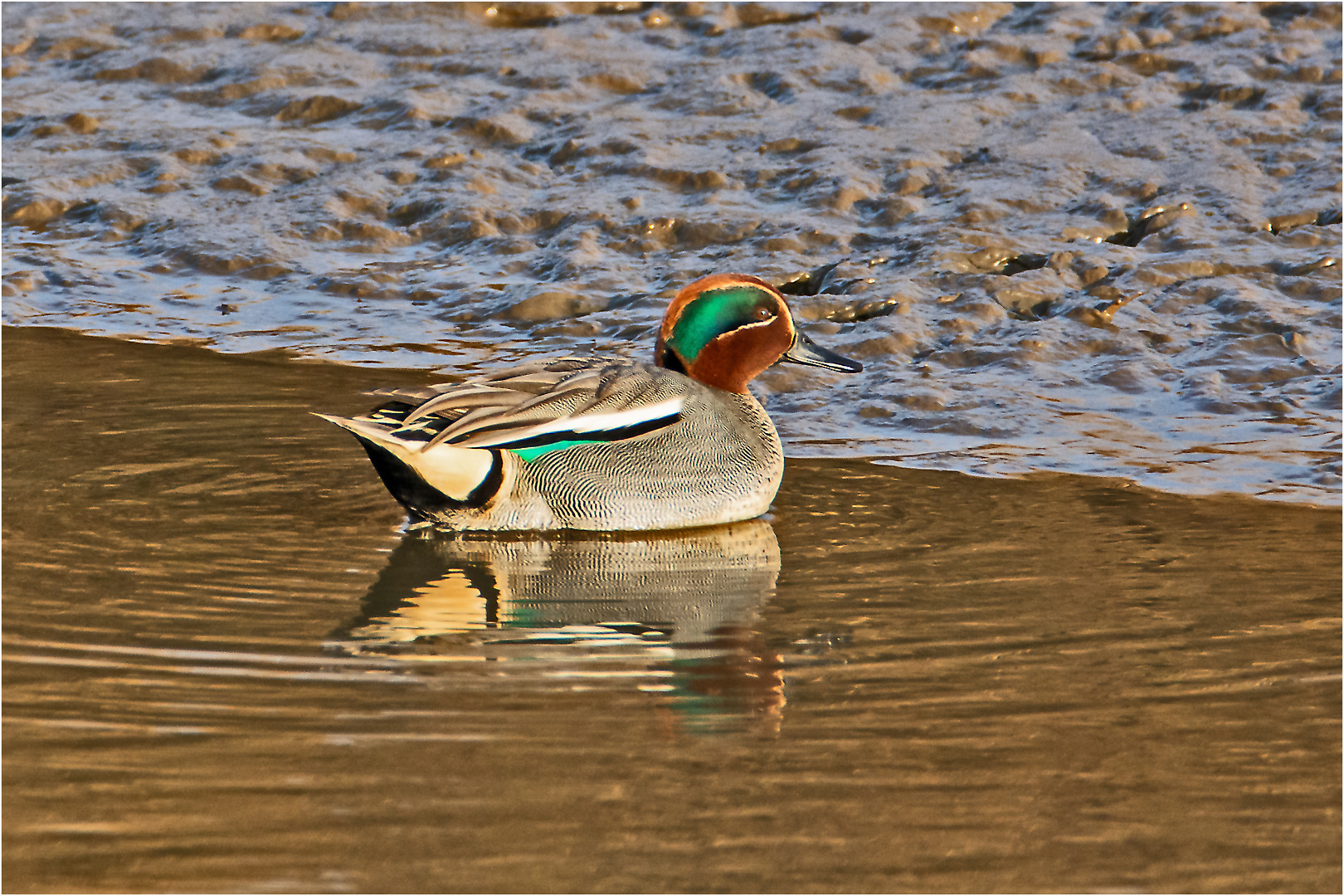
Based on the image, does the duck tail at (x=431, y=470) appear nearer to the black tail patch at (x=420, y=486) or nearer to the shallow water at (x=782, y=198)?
the black tail patch at (x=420, y=486)

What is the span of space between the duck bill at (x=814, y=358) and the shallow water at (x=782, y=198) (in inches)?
16.7

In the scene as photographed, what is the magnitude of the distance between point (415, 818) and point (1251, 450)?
14.1 feet

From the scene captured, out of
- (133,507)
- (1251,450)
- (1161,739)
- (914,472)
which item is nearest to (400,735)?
(1161,739)

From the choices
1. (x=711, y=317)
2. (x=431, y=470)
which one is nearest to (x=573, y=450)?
(x=431, y=470)

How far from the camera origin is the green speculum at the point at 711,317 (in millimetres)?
6363

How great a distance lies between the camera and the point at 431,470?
18.6ft

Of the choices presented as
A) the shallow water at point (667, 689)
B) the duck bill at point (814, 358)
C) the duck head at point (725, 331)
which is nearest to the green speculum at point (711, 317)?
the duck head at point (725, 331)

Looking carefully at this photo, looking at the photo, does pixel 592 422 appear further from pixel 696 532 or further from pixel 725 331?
pixel 725 331

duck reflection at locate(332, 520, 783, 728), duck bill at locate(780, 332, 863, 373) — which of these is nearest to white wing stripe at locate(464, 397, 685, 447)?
duck reflection at locate(332, 520, 783, 728)

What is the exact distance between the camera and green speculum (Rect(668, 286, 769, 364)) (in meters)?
6.36

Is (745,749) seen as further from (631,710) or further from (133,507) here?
(133,507)

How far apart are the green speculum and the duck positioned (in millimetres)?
111

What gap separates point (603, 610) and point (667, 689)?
27.9 inches

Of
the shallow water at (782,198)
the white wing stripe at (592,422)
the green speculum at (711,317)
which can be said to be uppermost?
the green speculum at (711,317)
